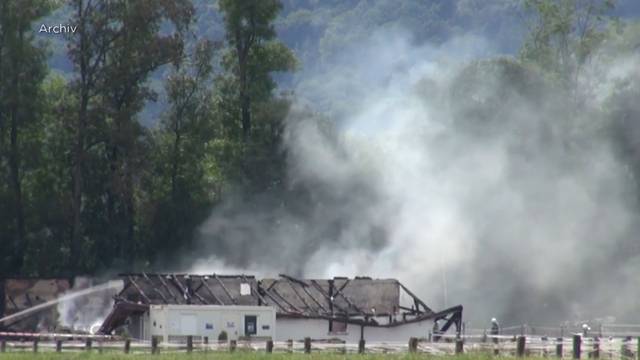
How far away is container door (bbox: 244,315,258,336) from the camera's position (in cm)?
7138

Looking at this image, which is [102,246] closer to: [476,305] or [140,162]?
[140,162]

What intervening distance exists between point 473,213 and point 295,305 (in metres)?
19.3

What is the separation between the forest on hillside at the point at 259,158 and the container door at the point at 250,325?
1564 cm

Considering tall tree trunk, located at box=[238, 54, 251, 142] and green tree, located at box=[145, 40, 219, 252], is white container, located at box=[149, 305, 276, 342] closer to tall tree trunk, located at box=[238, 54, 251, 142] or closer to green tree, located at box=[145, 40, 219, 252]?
green tree, located at box=[145, 40, 219, 252]

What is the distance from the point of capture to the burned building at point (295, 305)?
72375mm

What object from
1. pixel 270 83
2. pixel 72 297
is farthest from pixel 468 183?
pixel 72 297

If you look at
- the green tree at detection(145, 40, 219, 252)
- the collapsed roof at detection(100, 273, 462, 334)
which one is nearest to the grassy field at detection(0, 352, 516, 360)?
the collapsed roof at detection(100, 273, 462, 334)

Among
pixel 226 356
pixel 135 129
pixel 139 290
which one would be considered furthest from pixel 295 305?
pixel 226 356

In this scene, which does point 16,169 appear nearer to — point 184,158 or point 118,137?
point 118,137

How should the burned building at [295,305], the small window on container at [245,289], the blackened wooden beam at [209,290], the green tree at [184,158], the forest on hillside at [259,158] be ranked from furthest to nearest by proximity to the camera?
the green tree at [184,158], the forest on hillside at [259,158], the small window on container at [245,289], the blackened wooden beam at [209,290], the burned building at [295,305]

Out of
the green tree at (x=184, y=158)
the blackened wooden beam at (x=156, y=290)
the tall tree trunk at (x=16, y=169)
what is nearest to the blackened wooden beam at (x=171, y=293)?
the blackened wooden beam at (x=156, y=290)

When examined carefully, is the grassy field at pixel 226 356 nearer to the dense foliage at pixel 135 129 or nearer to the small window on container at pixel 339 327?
the small window on container at pixel 339 327

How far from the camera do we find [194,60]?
9300 cm

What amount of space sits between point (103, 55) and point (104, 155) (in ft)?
15.5
